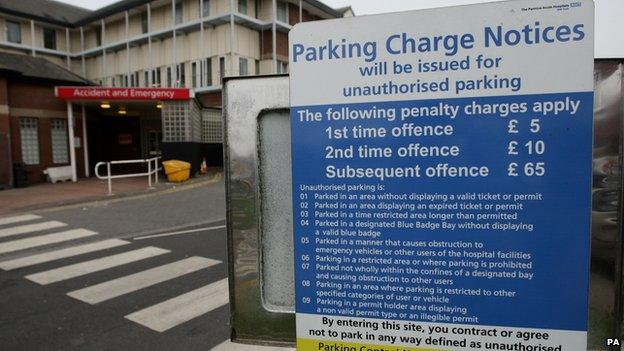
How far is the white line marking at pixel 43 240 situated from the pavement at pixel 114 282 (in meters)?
0.02

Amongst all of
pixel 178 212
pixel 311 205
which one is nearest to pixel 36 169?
pixel 178 212

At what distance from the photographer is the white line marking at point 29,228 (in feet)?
30.8

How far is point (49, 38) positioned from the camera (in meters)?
38.3

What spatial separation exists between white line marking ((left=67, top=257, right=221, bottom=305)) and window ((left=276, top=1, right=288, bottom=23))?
27.2m

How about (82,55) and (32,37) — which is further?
(82,55)

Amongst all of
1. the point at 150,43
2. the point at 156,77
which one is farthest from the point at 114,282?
the point at 150,43

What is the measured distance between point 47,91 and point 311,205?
23.1 m

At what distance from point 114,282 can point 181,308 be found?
5.28 feet

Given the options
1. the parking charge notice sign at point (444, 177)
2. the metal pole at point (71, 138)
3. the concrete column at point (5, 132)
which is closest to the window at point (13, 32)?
the metal pole at point (71, 138)

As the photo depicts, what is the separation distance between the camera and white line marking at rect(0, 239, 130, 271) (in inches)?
281

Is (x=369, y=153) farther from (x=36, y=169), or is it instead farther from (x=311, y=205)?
(x=36, y=169)

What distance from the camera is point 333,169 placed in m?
1.63

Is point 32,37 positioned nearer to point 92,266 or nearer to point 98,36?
point 98,36

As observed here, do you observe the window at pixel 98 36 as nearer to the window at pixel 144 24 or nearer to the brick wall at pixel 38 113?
the window at pixel 144 24
